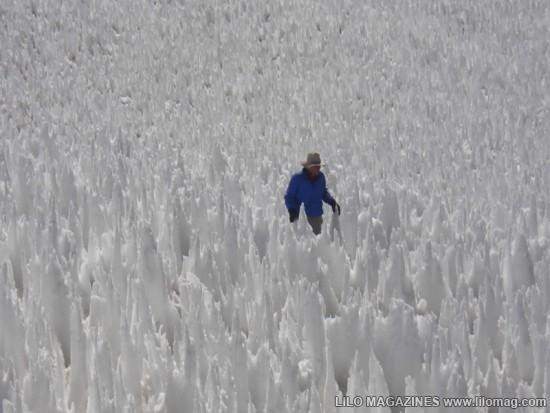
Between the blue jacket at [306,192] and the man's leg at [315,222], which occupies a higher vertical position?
the blue jacket at [306,192]

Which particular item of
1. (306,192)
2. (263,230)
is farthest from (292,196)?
(263,230)

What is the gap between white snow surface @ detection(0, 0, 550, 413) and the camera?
8.92 ft

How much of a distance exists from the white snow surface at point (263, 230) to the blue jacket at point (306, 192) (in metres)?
0.23

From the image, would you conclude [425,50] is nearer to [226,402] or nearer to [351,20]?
[351,20]

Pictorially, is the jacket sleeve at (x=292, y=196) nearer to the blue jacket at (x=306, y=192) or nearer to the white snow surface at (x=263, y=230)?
the blue jacket at (x=306, y=192)

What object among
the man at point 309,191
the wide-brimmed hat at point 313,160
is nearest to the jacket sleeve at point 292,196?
the man at point 309,191

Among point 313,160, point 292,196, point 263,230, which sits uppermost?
point 313,160

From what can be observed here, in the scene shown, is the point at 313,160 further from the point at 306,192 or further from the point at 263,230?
the point at 263,230

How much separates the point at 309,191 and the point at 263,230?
31.2 inches

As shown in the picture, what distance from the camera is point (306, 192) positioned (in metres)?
5.52

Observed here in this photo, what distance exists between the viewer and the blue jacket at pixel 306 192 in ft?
18.1

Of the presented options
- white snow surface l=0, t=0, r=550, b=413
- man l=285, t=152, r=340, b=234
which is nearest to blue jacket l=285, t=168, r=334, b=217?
man l=285, t=152, r=340, b=234

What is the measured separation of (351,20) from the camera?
16.9 metres

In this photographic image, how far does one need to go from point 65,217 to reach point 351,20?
13550 millimetres
